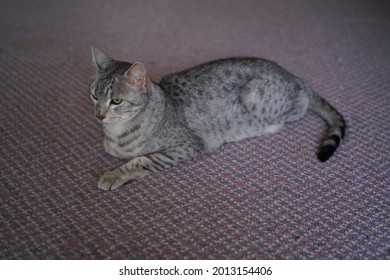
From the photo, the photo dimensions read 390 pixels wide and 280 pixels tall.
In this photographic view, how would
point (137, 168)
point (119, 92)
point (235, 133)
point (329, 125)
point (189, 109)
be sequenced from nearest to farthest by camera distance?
1. point (119, 92)
2. point (137, 168)
3. point (189, 109)
4. point (235, 133)
5. point (329, 125)

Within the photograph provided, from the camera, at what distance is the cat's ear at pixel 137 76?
1.64m

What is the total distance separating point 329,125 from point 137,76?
3.57 feet

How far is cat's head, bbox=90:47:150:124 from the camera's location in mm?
1663

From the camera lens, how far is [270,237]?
5.04ft

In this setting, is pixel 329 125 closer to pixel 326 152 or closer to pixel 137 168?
pixel 326 152

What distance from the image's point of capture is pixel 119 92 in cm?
166

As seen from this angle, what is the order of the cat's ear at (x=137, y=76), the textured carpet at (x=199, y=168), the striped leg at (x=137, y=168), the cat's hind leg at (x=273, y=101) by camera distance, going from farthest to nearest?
the cat's hind leg at (x=273, y=101)
the striped leg at (x=137, y=168)
the cat's ear at (x=137, y=76)
the textured carpet at (x=199, y=168)

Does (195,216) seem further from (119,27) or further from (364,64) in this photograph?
(119,27)

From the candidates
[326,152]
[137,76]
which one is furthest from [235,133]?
[137,76]

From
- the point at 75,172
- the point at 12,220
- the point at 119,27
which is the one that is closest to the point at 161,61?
the point at 119,27

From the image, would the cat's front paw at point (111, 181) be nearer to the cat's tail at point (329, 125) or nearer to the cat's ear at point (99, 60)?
the cat's ear at point (99, 60)

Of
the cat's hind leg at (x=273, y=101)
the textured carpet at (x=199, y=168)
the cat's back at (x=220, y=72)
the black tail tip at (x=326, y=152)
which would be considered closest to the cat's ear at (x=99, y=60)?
the cat's back at (x=220, y=72)

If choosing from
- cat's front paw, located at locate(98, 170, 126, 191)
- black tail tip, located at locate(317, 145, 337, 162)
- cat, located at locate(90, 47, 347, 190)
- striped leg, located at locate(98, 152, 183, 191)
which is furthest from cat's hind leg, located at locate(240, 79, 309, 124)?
cat's front paw, located at locate(98, 170, 126, 191)

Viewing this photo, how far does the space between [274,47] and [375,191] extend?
1547 mm
